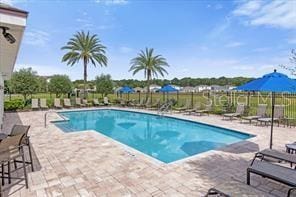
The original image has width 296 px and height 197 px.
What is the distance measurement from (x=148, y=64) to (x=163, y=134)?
13301 mm

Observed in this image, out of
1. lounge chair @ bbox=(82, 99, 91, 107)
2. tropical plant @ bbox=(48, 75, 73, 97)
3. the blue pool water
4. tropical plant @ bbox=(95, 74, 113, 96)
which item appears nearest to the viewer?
the blue pool water

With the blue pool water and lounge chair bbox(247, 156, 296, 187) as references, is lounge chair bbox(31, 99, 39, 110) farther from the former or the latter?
lounge chair bbox(247, 156, 296, 187)

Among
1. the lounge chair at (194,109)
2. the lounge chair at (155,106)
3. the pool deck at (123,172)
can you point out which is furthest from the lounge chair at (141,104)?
the pool deck at (123,172)

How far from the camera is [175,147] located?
30.4 feet

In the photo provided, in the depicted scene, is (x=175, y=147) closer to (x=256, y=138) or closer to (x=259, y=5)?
(x=256, y=138)

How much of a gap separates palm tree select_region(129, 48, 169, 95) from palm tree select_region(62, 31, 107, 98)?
4.29m

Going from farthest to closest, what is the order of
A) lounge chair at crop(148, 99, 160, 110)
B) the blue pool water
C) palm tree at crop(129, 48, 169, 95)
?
palm tree at crop(129, 48, 169, 95), lounge chair at crop(148, 99, 160, 110), the blue pool water

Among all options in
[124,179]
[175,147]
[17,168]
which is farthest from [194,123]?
[17,168]

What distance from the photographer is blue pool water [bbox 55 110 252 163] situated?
8.88 m

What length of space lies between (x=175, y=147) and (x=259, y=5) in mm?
7861

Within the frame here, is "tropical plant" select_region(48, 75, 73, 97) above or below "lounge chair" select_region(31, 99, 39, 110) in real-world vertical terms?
A: above

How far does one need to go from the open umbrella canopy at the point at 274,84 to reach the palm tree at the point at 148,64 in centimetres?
1770

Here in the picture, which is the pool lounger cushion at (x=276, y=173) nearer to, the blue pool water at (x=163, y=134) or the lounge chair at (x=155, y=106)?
the blue pool water at (x=163, y=134)

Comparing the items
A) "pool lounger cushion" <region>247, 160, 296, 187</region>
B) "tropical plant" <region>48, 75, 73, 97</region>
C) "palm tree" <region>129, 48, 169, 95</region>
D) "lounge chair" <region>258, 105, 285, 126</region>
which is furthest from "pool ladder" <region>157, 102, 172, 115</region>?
"tropical plant" <region>48, 75, 73, 97</region>
